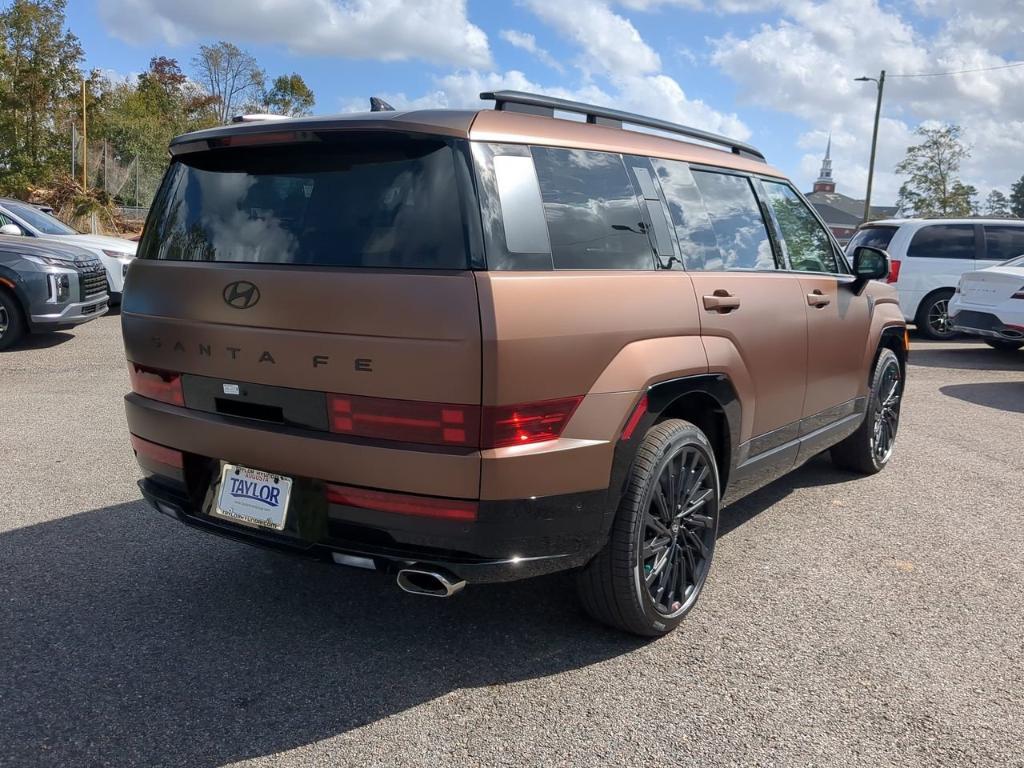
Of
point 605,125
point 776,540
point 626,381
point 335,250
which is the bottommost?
point 776,540

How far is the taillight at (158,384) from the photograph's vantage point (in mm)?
3141

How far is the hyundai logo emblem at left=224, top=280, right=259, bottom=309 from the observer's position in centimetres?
286

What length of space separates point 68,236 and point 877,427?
10838mm

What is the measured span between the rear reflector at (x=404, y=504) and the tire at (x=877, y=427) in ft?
11.5

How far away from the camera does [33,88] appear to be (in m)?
30.5

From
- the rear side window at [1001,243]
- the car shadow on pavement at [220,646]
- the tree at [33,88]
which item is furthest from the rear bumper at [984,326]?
the tree at [33,88]

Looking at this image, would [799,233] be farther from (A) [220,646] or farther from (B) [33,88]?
(B) [33,88]

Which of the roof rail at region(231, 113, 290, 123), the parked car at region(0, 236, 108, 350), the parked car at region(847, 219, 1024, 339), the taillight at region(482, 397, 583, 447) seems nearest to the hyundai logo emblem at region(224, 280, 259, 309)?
the roof rail at region(231, 113, 290, 123)

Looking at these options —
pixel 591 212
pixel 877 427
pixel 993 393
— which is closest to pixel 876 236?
pixel 993 393

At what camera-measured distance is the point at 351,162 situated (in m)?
2.83

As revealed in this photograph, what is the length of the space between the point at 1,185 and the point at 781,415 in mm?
33018

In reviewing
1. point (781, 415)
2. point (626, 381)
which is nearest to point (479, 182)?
point (626, 381)

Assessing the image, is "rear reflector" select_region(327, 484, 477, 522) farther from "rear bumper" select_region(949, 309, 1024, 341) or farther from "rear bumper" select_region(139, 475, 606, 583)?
"rear bumper" select_region(949, 309, 1024, 341)

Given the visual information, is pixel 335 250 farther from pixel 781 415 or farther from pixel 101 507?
pixel 101 507
